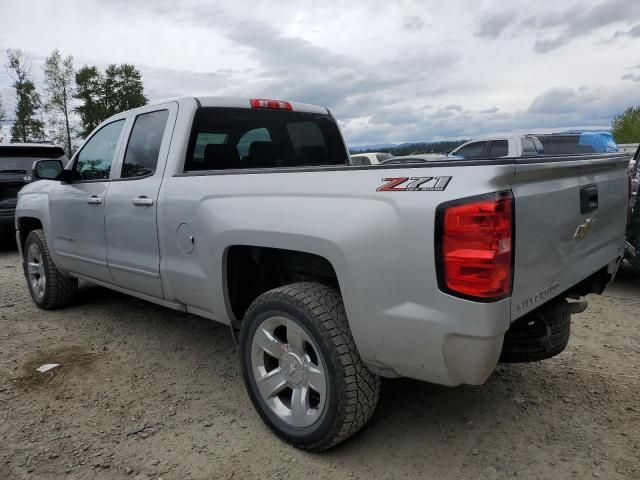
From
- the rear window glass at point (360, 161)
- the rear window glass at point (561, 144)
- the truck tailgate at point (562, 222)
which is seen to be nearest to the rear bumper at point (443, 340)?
the truck tailgate at point (562, 222)

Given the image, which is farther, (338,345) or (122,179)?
(122,179)

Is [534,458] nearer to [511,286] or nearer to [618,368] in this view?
[511,286]

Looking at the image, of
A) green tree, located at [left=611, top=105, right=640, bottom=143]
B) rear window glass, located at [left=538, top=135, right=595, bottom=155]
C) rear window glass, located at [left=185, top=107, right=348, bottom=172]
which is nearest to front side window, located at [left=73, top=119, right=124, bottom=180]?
rear window glass, located at [left=185, top=107, right=348, bottom=172]

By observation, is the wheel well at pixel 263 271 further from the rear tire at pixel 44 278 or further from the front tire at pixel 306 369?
the rear tire at pixel 44 278

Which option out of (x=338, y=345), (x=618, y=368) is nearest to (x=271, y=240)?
(x=338, y=345)

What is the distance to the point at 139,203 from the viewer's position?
11.1ft

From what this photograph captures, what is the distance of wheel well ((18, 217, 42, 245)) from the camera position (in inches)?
208

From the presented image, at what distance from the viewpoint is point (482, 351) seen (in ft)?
6.34

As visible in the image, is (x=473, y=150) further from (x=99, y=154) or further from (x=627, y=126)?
(x=627, y=126)

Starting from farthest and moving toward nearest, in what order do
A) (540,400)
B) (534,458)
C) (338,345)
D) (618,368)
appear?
1. (618,368)
2. (540,400)
3. (534,458)
4. (338,345)

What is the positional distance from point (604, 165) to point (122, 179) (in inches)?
123

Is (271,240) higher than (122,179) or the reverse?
the reverse

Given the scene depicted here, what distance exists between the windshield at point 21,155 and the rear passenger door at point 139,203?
5.58m

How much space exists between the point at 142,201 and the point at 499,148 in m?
10.4
